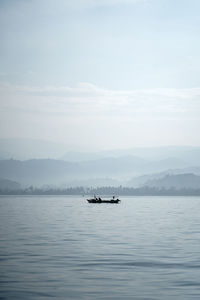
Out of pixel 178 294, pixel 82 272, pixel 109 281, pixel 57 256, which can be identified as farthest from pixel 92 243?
pixel 178 294

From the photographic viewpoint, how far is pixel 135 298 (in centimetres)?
2728

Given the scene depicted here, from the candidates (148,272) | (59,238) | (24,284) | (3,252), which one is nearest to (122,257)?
(148,272)

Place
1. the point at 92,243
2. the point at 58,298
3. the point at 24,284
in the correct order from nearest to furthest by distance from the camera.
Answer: the point at 58,298, the point at 24,284, the point at 92,243

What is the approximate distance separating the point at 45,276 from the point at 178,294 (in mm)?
10100

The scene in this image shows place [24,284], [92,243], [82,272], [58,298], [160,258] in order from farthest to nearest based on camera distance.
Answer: [92,243] < [160,258] < [82,272] < [24,284] < [58,298]

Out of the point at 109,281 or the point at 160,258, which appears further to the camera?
the point at 160,258

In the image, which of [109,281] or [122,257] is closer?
[109,281]

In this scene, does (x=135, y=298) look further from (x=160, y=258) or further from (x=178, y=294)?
(x=160, y=258)

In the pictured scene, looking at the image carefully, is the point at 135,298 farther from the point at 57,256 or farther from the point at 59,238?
the point at 59,238

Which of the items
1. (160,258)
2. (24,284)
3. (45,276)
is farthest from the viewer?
(160,258)

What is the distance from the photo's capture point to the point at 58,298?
89.0ft

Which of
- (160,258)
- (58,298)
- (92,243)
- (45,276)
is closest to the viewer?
(58,298)

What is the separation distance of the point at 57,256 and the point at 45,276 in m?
11.2

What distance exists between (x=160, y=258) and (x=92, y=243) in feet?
48.6
